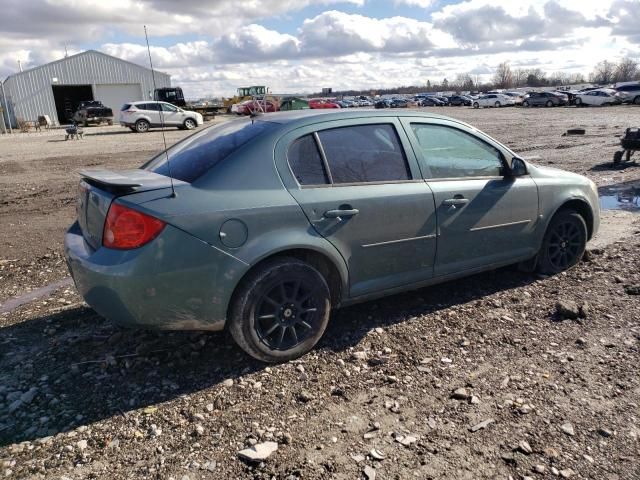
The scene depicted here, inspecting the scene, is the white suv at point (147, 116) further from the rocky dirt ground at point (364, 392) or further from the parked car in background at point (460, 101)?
the parked car in background at point (460, 101)

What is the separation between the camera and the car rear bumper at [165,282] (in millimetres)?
3148

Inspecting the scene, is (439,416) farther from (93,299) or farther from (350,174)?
(93,299)

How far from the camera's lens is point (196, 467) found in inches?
107

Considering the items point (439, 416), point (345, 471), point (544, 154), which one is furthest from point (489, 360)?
point (544, 154)

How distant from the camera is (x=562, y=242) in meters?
5.22

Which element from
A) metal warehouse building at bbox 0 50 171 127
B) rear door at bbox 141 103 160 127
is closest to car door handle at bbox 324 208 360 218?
rear door at bbox 141 103 160 127

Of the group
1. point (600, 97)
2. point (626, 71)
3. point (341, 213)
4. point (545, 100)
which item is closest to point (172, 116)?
point (341, 213)

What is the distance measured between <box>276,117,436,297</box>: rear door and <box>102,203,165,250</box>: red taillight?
934 millimetres

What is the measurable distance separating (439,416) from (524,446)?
489 mm

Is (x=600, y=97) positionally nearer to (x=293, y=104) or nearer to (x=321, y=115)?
(x=293, y=104)

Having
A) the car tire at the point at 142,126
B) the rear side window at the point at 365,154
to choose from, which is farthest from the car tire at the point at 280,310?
the car tire at the point at 142,126

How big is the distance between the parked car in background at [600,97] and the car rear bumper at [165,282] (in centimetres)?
5042

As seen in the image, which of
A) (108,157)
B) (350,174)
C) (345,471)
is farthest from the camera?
(108,157)

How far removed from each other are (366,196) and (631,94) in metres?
50.9
